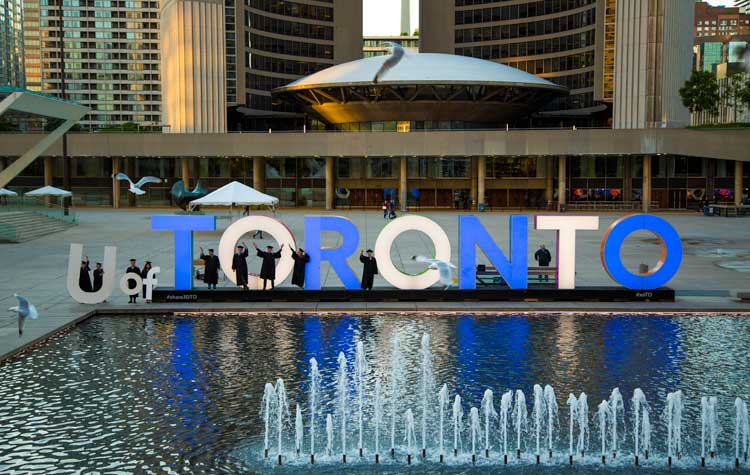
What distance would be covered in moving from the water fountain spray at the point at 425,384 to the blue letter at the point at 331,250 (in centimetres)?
630

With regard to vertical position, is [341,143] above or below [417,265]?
above

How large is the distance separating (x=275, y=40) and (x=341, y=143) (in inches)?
1819

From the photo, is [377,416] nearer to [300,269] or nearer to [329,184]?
[300,269]

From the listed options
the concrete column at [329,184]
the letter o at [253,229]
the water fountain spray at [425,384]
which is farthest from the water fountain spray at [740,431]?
the concrete column at [329,184]

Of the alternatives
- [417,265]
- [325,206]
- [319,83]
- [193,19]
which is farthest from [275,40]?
[417,265]

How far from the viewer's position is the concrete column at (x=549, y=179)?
8438 cm

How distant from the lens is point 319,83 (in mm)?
86438

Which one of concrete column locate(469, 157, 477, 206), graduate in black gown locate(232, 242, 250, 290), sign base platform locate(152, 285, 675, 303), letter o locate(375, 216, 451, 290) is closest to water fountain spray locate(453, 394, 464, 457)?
letter o locate(375, 216, 451, 290)

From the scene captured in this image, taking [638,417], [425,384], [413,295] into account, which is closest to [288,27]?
[413,295]

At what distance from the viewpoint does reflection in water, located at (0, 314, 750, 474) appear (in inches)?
513

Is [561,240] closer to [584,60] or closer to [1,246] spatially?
[1,246]

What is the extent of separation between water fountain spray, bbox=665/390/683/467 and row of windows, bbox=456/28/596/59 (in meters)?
99.4

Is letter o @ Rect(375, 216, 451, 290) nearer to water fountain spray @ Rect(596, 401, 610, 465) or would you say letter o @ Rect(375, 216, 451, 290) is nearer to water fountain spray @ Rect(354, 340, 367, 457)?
water fountain spray @ Rect(354, 340, 367, 457)

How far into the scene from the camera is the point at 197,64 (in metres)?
94.4
